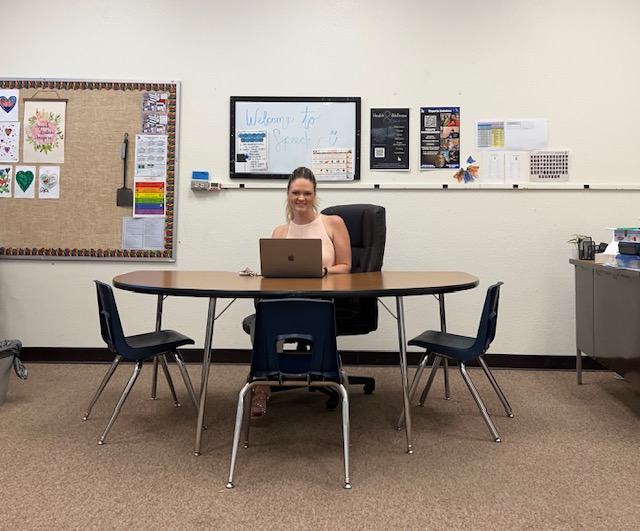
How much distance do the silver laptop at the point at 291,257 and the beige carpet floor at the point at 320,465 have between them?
72 centimetres

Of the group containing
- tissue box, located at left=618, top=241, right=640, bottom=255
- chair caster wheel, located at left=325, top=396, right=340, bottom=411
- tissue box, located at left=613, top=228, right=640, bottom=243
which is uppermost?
tissue box, located at left=613, top=228, right=640, bottom=243

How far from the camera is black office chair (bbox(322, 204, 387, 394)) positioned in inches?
101

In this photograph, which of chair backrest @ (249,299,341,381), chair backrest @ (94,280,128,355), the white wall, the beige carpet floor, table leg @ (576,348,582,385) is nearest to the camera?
the beige carpet floor

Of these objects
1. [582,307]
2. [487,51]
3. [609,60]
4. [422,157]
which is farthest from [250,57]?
[582,307]

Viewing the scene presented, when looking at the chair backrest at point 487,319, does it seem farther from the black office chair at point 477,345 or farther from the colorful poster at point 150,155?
the colorful poster at point 150,155

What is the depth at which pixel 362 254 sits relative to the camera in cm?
271

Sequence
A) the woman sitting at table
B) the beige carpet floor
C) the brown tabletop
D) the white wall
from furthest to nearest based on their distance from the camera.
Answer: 1. the white wall
2. the woman sitting at table
3. the brown tabletop
4. the beige carpet floor

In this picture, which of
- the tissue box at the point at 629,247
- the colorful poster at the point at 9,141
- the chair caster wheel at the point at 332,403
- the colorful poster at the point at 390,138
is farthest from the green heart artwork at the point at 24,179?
the tissue box at the point at 629,247

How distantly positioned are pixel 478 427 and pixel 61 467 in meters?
1.74

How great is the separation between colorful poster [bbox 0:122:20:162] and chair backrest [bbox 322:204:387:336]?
2280 mm

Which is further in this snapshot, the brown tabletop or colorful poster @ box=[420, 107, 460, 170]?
colorful poster @ box=[420, 107, 460, 170]

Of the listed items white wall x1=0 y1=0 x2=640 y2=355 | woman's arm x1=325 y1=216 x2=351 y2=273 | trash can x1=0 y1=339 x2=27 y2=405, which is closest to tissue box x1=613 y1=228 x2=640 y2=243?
white wall x1=0 y1=0 x2=640 y2=355

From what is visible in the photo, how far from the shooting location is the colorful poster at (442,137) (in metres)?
3.35

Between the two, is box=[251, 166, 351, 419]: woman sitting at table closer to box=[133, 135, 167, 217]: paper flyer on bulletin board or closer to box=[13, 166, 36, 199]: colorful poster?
box=[133, 135, 167, 217]: paper flyer on bulletin board
